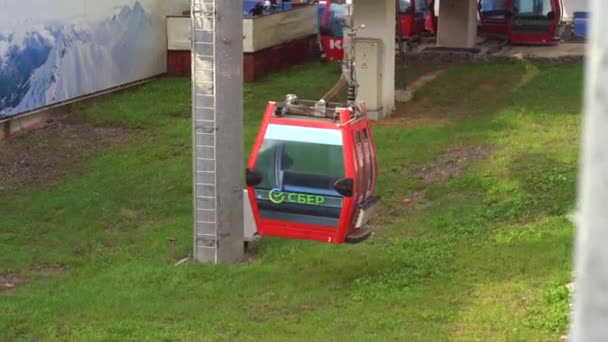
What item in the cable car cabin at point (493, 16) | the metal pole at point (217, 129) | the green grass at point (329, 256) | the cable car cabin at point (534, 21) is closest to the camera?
the green grass at point (329, 256)

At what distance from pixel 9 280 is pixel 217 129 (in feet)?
8.74

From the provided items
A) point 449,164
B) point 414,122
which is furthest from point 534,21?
point 449,164

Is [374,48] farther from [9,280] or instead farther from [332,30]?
[9,280]

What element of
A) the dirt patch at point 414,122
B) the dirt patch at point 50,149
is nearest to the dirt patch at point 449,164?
the dirt patch at point 414,122

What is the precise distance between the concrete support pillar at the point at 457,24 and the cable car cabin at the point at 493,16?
2.09 meters

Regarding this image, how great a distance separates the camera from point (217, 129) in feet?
38.7

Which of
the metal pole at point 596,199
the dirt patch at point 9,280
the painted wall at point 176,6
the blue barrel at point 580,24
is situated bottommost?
the dirt patch at point 9,280

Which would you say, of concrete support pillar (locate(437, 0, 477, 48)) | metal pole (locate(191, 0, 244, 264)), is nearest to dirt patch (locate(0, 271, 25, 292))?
metal pole (locate(191, 0, 244, 264))

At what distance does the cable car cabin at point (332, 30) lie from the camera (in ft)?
88.3

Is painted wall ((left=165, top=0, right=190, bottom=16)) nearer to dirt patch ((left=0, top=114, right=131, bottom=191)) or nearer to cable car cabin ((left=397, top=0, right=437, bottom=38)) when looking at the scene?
dirt patch ((left=0, top=114, right=131, bottom=191))

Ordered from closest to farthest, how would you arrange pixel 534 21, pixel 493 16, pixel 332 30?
1. pixel 332 30
2. pixel 534 21
3. pixel 493 16

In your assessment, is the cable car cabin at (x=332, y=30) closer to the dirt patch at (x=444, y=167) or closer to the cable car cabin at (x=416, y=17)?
the cable car cabin at (x=416, y=17)

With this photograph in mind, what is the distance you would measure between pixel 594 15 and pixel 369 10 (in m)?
19.4

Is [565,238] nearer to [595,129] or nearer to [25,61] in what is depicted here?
[595,129]
